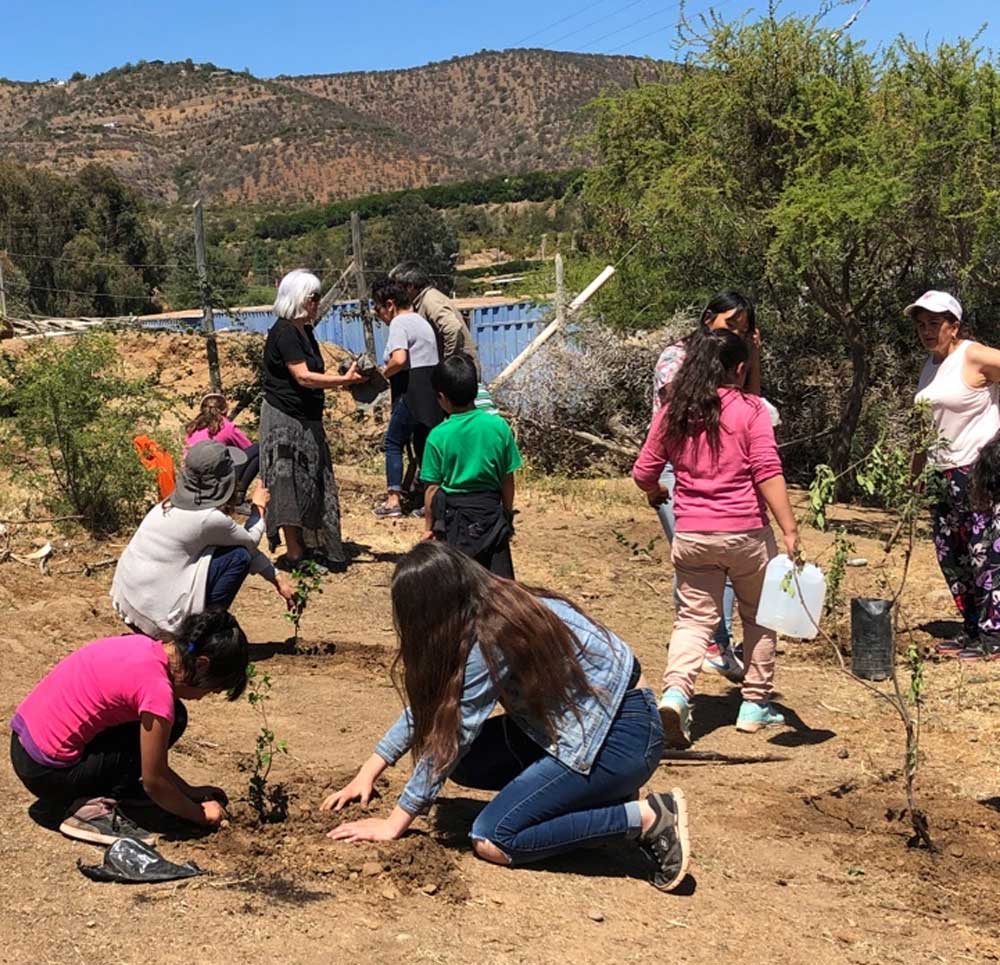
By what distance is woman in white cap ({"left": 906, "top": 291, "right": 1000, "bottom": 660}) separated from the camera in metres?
6.07

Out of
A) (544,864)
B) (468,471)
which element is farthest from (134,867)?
(468,471)

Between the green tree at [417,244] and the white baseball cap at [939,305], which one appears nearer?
the white baseball cap at [939,305]

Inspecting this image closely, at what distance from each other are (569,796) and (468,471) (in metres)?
1.88

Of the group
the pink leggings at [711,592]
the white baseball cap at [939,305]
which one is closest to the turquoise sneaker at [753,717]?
the pink leggings at [711,592]

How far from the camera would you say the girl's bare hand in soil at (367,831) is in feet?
12.0

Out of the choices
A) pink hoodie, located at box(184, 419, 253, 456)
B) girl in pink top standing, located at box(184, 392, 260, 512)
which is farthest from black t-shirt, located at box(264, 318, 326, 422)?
pink hoodie, located at box(184, 419, 253, 456)

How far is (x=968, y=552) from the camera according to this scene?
20.7 ft

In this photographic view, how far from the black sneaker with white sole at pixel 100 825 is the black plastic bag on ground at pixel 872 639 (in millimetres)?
3702

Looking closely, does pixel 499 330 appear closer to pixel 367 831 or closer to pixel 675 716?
pixel 675 716

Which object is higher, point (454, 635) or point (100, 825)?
point (454, 635)

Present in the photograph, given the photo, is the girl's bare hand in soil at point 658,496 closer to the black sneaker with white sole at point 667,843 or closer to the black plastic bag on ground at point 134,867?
the black sneaker with white sole at point 667,843

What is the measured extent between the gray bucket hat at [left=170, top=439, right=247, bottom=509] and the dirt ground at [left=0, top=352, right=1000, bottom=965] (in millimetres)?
871

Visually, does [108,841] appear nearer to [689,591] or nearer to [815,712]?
[689,591]

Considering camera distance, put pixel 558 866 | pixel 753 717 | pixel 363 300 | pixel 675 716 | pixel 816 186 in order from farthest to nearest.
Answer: pixel 363 300, pixel 816 186, pixel 753 717, pixel 675 716, pixel 558 866
